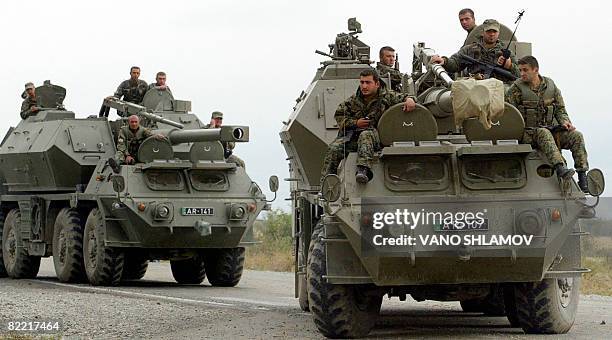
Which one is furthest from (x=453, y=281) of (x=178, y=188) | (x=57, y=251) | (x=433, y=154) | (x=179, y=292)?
(x=57, y=251)

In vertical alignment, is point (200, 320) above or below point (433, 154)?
below

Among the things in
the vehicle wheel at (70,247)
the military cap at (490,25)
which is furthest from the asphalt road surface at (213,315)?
the military cap at (490,25)

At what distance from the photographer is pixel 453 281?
12289 mm

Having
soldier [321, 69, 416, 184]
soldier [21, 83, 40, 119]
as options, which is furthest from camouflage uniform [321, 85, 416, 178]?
soldier [21, 83, 40, 119]

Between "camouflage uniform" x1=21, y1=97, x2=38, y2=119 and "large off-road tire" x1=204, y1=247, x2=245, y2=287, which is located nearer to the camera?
"large off-road tire" x1=204, y1=247, x2=245, y2=287

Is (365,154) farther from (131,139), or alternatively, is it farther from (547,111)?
(131,139)

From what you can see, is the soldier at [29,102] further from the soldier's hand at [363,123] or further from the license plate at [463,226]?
the license plate at [463,226]

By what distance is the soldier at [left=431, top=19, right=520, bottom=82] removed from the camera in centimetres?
1455

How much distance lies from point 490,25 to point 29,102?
43.9 ft

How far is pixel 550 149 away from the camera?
12445 millimetres

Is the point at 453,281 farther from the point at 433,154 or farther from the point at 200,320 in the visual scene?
the point at 200,320

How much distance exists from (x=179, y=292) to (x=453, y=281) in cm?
872

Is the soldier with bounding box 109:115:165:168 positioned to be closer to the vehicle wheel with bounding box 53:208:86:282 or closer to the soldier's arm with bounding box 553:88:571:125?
the vehicle wheel with bounding box 53:208:86:282

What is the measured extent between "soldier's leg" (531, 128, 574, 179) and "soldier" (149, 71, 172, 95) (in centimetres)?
1294
